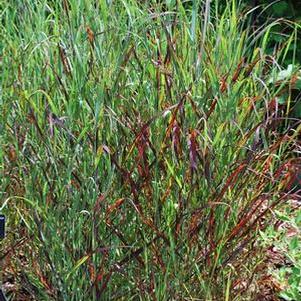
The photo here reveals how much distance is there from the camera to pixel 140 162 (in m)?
2.99

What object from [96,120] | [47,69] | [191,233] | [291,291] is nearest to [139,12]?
[47,69]

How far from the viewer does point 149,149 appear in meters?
3.06

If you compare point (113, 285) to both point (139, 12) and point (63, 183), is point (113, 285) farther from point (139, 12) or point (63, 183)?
point (139, 12)

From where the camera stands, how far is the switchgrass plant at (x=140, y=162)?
2969mm

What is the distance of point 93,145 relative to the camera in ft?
9.68

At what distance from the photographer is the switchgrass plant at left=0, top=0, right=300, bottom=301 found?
2.97 m

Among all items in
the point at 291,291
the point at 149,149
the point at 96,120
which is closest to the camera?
the point at 96,120

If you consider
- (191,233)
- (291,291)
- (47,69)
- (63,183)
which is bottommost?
(291,291)

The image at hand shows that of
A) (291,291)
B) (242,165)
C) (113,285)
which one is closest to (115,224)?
(113,285)

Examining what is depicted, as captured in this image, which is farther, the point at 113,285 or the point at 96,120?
the point at 113,285

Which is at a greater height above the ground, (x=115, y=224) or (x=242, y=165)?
(x=242, y=165)

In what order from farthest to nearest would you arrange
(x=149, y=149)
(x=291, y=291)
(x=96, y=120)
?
(x=291, y=291) < (x=149, y=149) < (x=96, y=120)

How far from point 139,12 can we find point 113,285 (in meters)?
1.06

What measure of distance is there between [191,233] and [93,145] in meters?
0.46
